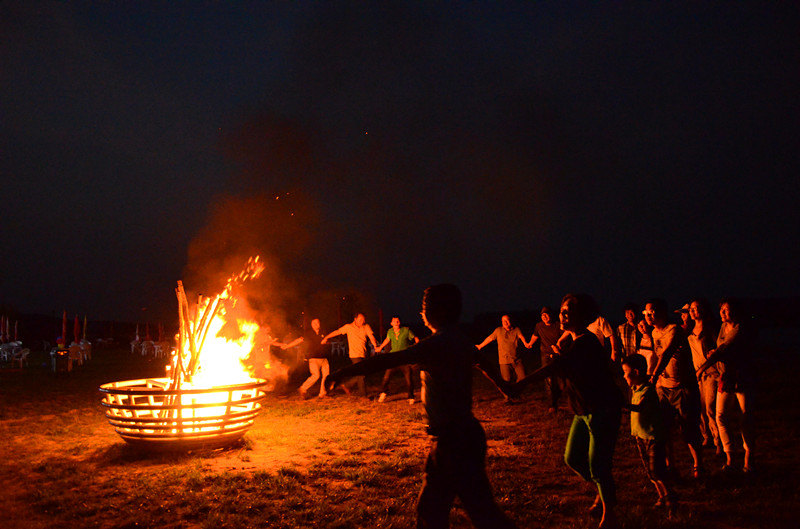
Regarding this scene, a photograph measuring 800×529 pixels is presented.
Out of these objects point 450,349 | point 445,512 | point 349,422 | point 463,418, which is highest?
point 450,349

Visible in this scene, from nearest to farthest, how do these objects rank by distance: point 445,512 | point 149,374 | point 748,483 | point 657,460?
1. point 445,512
2. point 657,460
3. point 748,483
4. point 149,374

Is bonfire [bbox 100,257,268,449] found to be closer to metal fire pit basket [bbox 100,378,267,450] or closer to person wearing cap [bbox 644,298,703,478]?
metal fire pit basket [bbox 100,378,267,450]

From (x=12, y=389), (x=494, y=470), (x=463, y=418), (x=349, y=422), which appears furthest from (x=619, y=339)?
(x=12, y=389)

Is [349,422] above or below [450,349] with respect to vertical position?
below

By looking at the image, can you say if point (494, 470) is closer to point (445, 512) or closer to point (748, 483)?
point (748, 483)

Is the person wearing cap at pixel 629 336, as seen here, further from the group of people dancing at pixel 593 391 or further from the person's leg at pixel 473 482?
the person's leg at pixel 473 482

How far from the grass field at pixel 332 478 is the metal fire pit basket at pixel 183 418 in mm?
241

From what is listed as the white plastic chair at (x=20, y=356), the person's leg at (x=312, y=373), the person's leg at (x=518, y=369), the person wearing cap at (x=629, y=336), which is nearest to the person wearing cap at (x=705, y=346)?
the person wearing cap at (x=629, y=336)

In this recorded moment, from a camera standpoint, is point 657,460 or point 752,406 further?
point 752,406

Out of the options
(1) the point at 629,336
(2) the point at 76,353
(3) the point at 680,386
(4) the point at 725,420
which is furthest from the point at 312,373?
(2) the point at 76,353

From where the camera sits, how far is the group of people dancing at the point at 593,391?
10.3 ft

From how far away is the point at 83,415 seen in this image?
11.3 meters

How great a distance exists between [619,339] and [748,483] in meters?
4.09

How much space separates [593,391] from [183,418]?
5.57m
